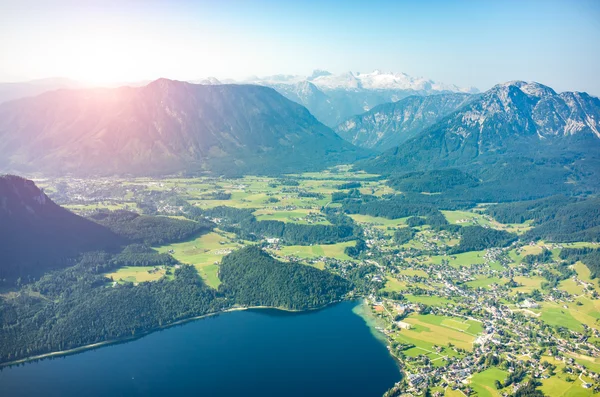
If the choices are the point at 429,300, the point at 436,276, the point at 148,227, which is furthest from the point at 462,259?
the point at 148,227

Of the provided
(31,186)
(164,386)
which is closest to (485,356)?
(164,386)

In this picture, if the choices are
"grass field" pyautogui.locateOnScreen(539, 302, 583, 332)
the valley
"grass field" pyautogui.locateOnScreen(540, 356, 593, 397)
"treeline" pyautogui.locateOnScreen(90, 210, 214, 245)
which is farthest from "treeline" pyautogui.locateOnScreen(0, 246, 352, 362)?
"grass field" pyautogui.locateOnScreen(540, 356, 593, 397)

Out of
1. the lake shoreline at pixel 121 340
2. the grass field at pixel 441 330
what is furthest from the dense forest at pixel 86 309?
the grass field at pixel 441 330

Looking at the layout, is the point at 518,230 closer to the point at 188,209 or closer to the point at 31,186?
the point at 188,209

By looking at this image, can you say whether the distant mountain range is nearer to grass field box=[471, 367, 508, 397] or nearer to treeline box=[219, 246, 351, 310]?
treeline box=[219, 246, 351, 310]

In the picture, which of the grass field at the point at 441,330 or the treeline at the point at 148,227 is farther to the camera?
the treeline at the point at 148,227

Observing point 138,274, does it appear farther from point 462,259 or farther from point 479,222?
point 479,222

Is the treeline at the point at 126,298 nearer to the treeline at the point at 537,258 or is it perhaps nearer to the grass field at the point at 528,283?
the grass field at the point at 528,283
